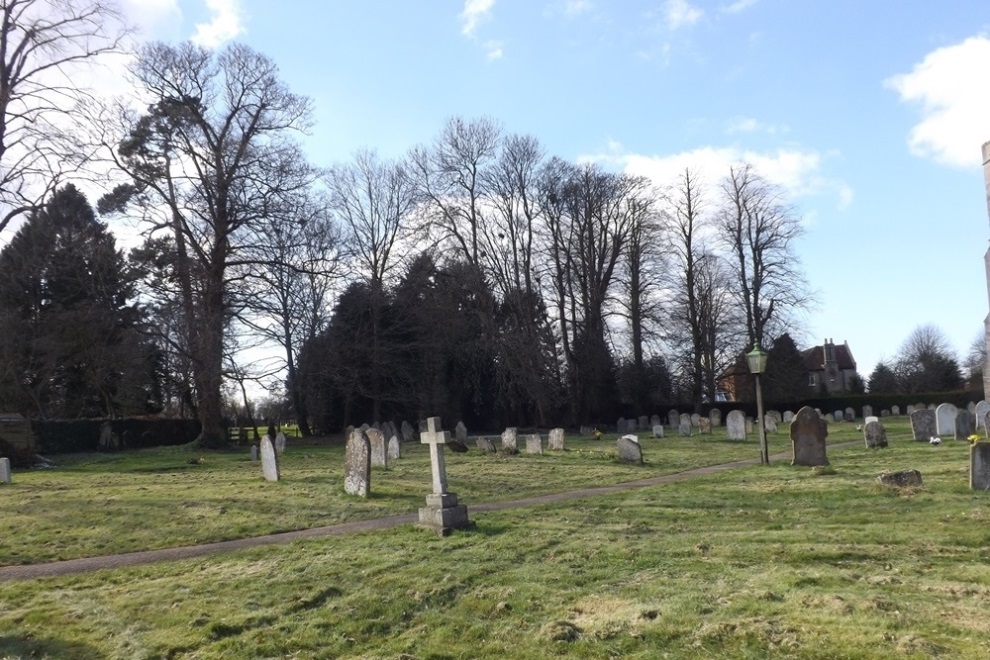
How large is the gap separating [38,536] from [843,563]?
9.77 m

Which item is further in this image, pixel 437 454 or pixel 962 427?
A: pixel 962 427

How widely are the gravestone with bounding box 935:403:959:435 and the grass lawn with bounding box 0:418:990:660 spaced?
11.9m

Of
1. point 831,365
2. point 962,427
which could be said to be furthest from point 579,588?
point 831,365

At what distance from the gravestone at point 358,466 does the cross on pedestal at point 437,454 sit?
3435 mm

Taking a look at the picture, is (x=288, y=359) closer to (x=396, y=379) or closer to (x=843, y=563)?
(x=396, y=379)

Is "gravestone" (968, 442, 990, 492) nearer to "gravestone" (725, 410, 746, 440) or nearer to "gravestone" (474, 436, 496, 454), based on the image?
"gravestone" (474, 436, 496, 454)

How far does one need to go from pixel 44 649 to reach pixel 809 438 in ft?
47.1

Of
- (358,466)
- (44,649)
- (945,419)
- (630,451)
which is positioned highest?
(358,466)

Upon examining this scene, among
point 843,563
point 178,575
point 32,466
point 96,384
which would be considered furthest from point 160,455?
point 843,563

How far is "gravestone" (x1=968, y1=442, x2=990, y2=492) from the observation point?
Result: 11000 millimetres

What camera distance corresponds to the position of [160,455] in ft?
90.8

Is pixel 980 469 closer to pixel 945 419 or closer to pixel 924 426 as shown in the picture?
pixel 924 426

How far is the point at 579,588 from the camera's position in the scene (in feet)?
21.9

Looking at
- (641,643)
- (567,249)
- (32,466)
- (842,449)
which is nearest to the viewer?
(641,643)
